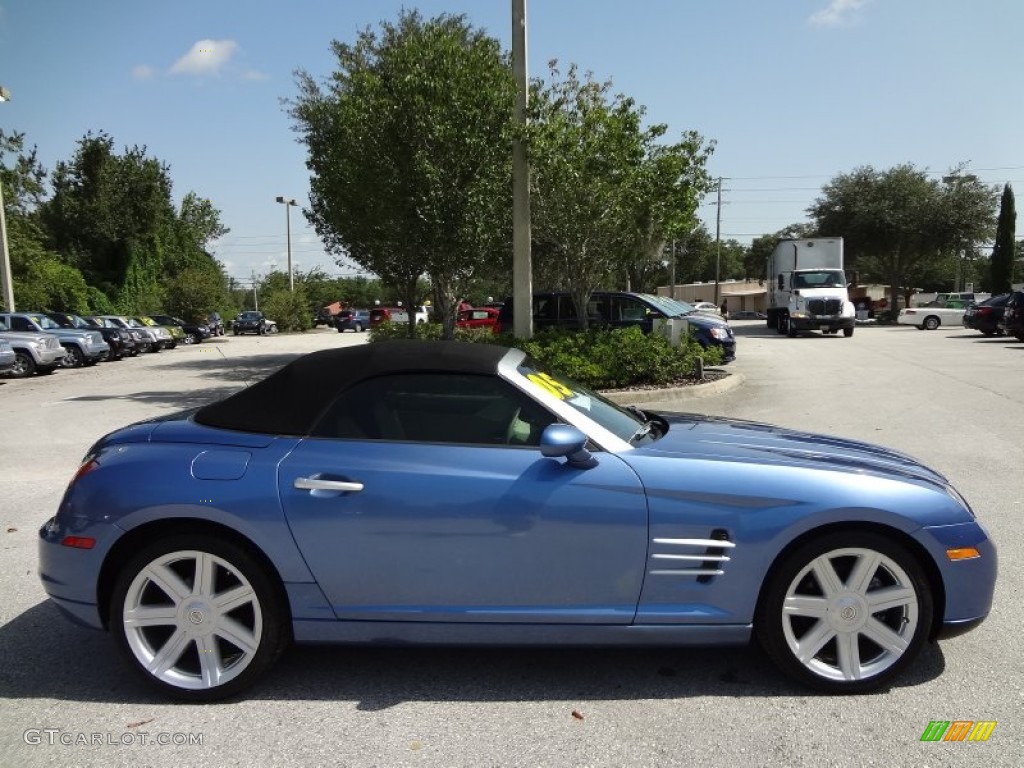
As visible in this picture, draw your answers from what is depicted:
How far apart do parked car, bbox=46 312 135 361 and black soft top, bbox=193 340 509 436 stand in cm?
2605

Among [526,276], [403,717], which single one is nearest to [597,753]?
[403,717]

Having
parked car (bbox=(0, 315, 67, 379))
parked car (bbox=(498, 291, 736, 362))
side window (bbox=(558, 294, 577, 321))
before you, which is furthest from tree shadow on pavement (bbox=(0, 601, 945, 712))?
parked car (bbox=(0, 315, 67, 379))

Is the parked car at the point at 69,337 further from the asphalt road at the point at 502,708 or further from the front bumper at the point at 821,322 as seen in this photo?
the front bumper at the point at 821,322

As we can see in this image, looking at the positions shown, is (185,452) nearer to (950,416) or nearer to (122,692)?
(122,692)

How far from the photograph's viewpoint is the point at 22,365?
2030 cm

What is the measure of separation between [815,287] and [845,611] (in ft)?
97.7

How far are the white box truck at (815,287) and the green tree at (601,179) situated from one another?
686 inches

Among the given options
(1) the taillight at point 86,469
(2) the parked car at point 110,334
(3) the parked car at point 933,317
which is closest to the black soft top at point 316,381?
(1) the taillight at point 86,469

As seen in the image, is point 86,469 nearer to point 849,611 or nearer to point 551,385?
point 551,385

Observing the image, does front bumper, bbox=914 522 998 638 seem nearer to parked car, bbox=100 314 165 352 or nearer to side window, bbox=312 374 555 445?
side window, bbox=312 374 555 445

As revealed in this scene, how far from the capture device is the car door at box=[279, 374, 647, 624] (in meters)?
3.01

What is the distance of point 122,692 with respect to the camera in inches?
128

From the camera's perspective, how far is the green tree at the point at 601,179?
13164 mm

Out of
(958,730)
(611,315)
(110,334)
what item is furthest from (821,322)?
(958,730)
